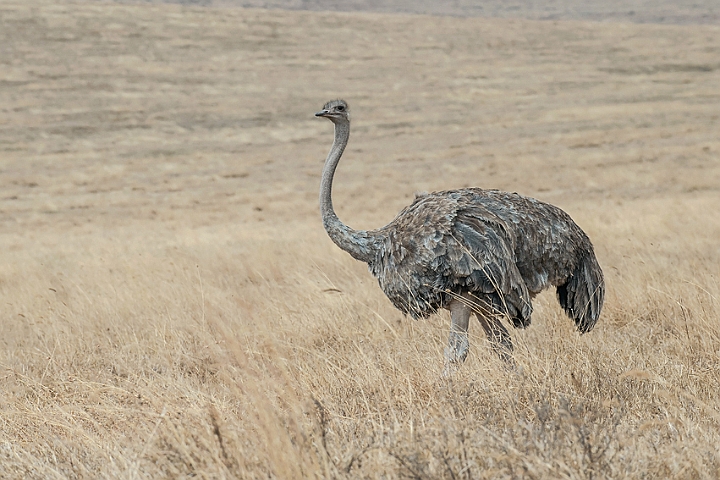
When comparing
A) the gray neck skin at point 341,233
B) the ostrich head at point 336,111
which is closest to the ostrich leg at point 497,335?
the gray neck skin at point 341,233

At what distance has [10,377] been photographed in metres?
5.51

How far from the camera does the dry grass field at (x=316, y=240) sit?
10.5ft

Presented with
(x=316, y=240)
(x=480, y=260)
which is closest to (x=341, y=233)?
(x=480, y=260)

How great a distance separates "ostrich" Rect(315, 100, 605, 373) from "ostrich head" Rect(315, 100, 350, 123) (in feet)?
2.61

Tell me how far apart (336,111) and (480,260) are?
64.6 inches

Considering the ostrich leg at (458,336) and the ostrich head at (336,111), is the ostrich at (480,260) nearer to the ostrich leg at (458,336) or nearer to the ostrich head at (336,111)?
the ostrich leg at (458,336)

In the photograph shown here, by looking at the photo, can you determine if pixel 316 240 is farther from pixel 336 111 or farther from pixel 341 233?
pixel 341 233

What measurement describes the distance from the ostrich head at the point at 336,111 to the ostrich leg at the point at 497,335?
1.59 m

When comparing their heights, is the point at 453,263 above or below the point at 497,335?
above

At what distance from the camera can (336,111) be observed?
18.8 feet

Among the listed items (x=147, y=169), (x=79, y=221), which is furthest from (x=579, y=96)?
(x=79, y=221)

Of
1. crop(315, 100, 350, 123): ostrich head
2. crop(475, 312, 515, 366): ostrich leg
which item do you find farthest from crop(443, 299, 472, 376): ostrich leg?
crop(315, 100, 350, 123): ostrich head

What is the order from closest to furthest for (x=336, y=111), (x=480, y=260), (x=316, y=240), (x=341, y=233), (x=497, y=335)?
(x=480, y=260) → (x=497, y=335) → (x=341, y=233) → (x=336, y=111) → (x=316, y=240)

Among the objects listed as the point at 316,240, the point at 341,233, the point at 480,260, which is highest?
the point at 480,260
